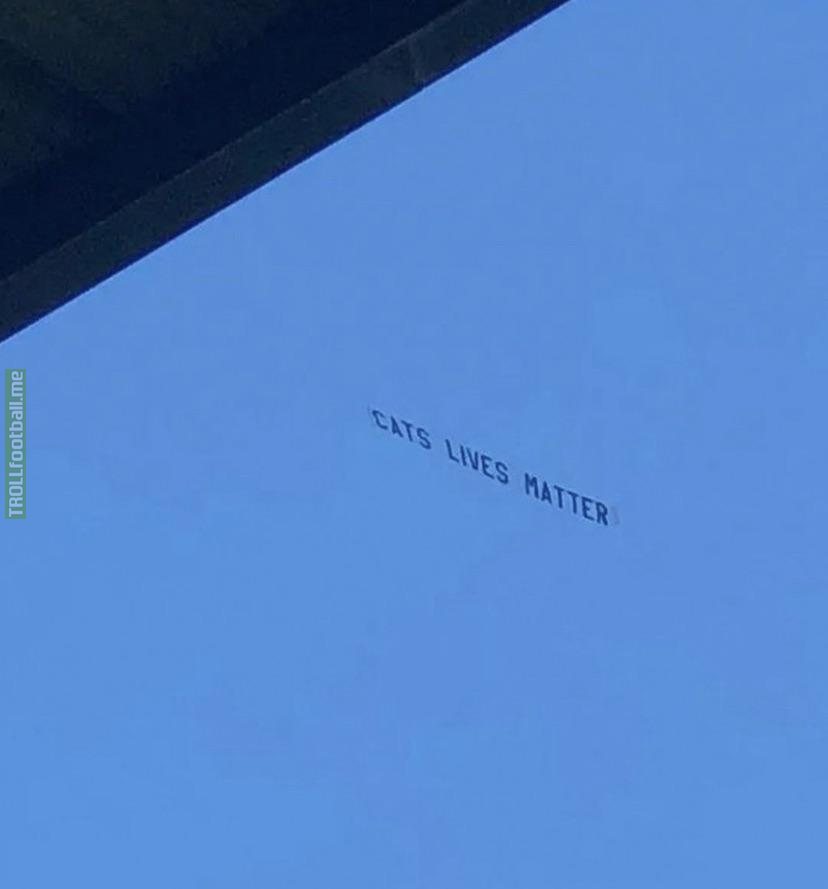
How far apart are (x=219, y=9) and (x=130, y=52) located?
0.08m

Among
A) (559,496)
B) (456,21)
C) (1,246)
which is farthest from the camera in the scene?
(559,496)

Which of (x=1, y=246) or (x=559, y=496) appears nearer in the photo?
(x=1, y=246)

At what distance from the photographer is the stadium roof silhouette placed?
1834 mm

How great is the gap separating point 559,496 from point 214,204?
57.0ft

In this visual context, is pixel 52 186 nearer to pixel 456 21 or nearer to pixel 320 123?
pixel 320 123

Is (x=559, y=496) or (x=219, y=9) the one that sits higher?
(x=559, y=496)

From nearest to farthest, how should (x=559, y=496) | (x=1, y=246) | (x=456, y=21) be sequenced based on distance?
(x=456, y=21) → (x=1, y=246) → (x=559, y=496)

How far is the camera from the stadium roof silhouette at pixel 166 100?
183 cm

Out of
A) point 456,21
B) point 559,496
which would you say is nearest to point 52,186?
point 456,21

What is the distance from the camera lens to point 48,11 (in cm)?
185

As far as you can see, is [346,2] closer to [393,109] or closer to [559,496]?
[393,109]

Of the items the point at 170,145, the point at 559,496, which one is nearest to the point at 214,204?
the point at 170,145

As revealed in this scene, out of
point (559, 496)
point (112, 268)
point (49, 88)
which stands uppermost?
point (559, 496)

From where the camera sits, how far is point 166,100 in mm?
1916
